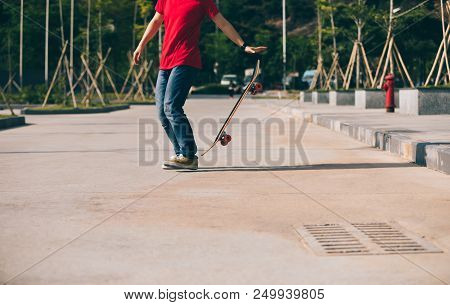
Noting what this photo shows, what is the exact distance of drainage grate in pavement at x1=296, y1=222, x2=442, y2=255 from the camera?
5273 mm

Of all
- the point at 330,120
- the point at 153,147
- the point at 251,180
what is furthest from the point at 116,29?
the point at 251,180

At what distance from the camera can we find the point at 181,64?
9562mm

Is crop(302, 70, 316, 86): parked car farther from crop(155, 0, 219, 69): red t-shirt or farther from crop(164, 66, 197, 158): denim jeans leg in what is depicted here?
crop(164, 66, 197, 158): denim jeans leg

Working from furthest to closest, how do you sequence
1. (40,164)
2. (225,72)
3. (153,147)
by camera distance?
(225,72) < (153,147) < (40,164)

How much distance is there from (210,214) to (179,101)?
3210mm

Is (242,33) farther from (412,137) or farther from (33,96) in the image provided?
(412,137)

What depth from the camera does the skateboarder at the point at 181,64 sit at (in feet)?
31.5

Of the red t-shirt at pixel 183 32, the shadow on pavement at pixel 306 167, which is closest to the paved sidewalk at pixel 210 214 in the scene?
the shadow on pavement at pixel 306 167

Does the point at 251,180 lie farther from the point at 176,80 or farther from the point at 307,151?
the point at 307,151

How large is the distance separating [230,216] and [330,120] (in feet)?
37.8

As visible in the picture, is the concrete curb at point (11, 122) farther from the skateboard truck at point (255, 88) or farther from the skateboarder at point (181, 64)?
the skateboard truck at point (255, 88)

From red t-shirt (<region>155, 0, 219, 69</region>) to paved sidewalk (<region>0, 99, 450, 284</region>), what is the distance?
119cm

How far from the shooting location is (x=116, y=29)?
6900 cm

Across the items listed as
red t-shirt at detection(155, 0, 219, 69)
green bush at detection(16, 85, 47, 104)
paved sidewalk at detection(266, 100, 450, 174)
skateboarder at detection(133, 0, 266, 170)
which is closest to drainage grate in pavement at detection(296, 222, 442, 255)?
paved sidewalk at detection(266, 100, 450, 174)
